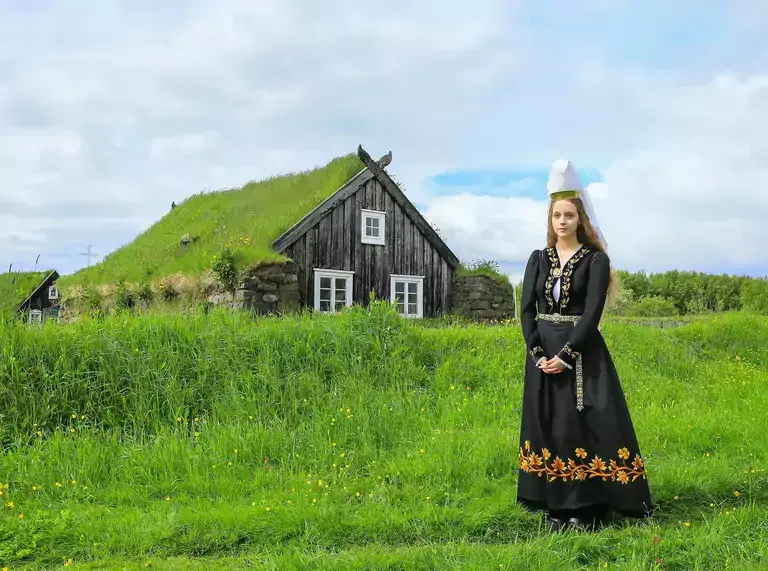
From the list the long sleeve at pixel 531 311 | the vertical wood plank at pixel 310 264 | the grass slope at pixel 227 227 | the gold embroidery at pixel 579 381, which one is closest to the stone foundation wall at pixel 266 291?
the grass slope at pixel 227 227

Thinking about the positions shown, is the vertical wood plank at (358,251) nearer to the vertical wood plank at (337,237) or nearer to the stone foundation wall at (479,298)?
the vertical wood plank at (337,237)

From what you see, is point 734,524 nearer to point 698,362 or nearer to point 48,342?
point 48,342

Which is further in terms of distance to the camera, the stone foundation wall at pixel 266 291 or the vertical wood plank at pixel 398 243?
the vertical wood plank at pixel 398 243

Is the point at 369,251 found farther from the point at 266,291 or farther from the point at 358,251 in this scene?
the point at 266,291

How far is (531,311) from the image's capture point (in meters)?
4.95

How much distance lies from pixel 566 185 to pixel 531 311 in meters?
0.91

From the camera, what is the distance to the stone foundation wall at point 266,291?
16.2 m

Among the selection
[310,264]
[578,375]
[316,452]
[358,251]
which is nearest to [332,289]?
[310,264]

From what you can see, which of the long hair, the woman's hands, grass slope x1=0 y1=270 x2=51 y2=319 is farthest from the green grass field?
the long hair

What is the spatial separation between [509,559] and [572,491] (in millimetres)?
912

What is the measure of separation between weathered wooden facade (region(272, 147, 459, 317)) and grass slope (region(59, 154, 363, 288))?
0.59 m

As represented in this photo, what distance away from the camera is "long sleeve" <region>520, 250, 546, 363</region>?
4.83m

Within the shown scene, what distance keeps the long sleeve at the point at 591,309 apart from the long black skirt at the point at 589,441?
0.38 ft

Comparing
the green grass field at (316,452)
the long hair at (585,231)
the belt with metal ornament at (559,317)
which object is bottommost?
the green grass field at (316,452)
